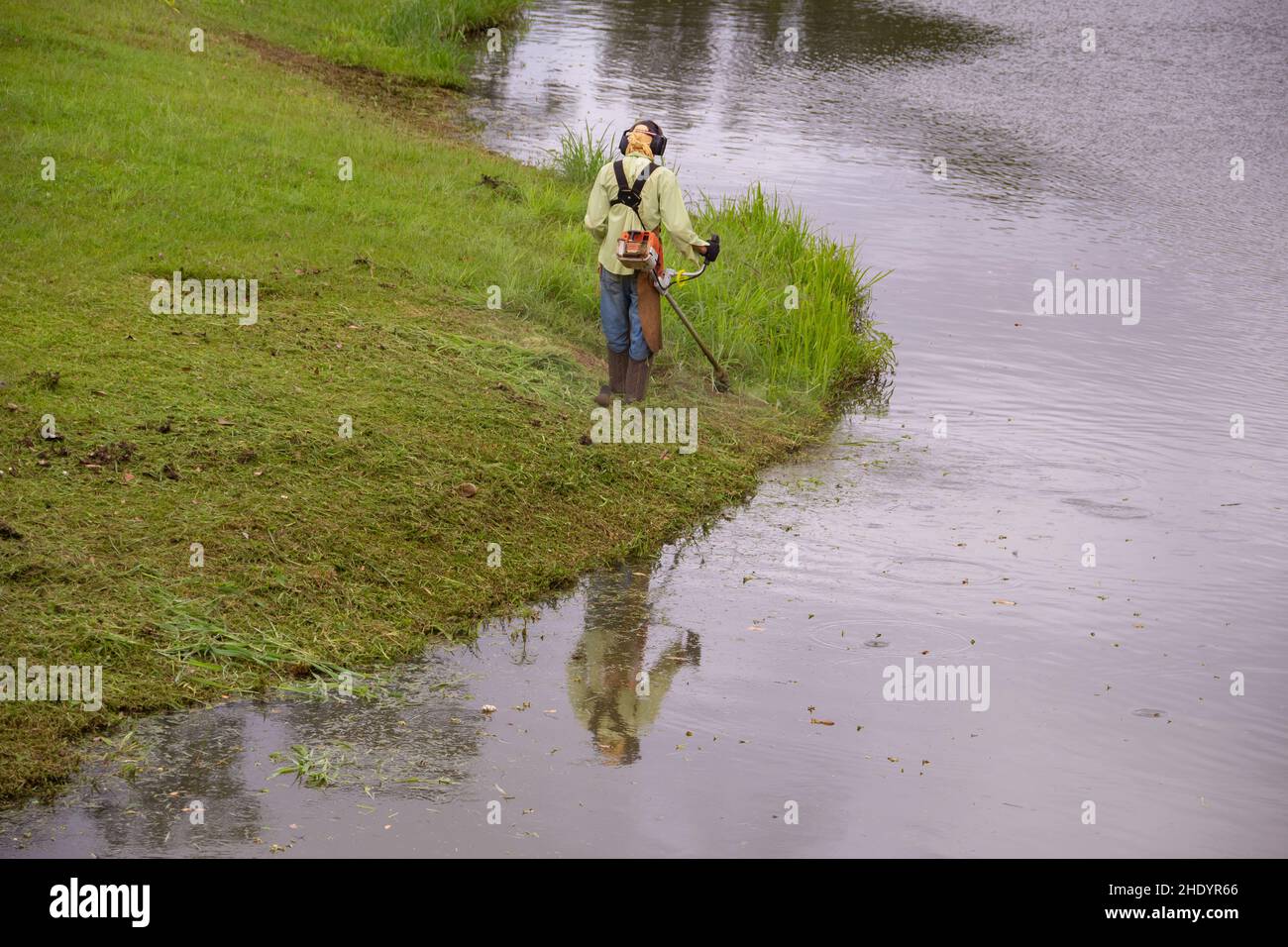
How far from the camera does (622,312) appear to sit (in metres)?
9.74

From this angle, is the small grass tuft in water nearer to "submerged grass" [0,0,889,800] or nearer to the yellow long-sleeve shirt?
"submerged grass" [0,0,889,800]

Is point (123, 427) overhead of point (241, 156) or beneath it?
beneath

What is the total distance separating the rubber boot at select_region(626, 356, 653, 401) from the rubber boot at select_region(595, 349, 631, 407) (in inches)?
3.0

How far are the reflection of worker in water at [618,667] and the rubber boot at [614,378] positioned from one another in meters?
2.13

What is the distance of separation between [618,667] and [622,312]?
3394mm

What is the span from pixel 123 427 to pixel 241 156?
19.0ft

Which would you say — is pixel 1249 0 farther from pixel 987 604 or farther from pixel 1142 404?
pixel 987 604

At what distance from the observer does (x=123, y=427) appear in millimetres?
8156

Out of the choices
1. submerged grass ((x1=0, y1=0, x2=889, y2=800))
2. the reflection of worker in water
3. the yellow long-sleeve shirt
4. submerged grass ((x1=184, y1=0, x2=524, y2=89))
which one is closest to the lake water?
the reflection of worker in water

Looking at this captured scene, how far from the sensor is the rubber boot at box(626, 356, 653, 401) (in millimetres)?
9969

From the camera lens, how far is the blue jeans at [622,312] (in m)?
9.71

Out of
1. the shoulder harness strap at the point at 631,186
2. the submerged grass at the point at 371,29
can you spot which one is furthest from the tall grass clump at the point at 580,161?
the shoulder harness strap at the point at 631,186

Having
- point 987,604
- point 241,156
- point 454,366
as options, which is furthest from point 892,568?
point 241,156

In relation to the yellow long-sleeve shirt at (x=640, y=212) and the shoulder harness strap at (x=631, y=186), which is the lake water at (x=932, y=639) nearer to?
the yellow long-sleeve shirt at (x=640, y=212)
